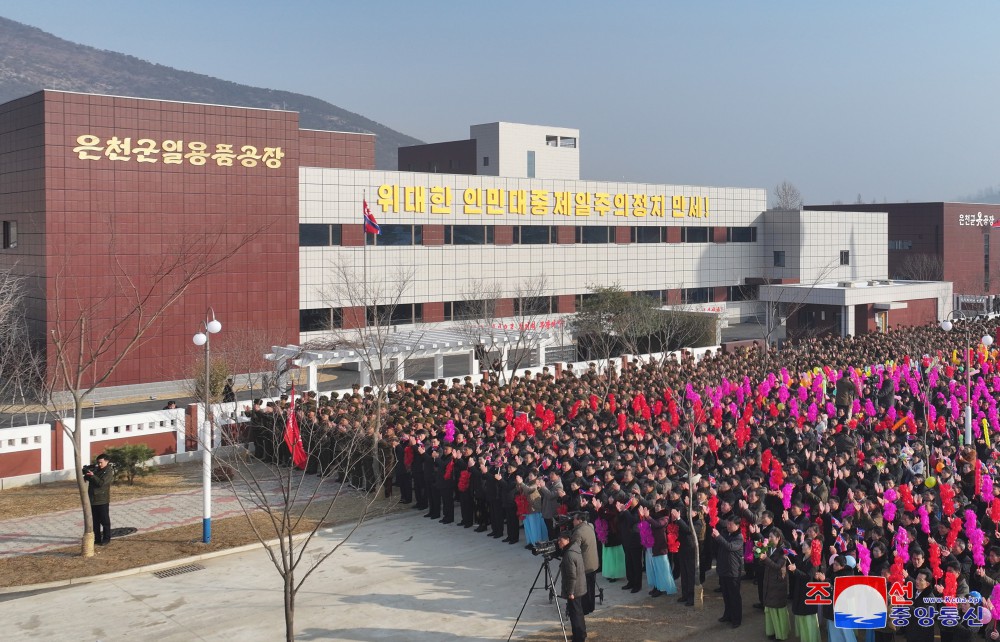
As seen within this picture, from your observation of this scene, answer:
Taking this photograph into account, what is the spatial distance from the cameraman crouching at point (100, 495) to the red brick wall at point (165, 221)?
14157 mm

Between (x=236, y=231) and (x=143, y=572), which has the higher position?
(x=236, y=231)

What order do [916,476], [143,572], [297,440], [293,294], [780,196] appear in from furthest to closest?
[780,196]
[293,294]
[297,440]
[916,476]
[143,572]

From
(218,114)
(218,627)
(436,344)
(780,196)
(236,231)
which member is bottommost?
(218,627)

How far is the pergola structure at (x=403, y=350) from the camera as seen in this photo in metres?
27.9

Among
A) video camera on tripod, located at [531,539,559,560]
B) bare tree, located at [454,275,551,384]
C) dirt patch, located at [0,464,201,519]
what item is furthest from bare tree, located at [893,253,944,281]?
video camera on tripod, located at [531,539,559,560]

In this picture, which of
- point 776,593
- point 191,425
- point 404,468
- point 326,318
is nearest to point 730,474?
point 776,593

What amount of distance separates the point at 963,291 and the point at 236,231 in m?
53.6

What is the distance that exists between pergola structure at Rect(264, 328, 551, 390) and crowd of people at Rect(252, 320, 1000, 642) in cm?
289

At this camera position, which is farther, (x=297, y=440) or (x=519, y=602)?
(x=297, y=440)

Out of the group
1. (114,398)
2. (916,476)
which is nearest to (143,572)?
(916,476)

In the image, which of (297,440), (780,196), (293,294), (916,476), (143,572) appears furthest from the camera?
(780,196)

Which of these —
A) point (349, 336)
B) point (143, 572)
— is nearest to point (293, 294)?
point (349, 336)

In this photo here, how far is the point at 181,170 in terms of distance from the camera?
32.0m

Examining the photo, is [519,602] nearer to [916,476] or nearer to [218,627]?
[218,627]
